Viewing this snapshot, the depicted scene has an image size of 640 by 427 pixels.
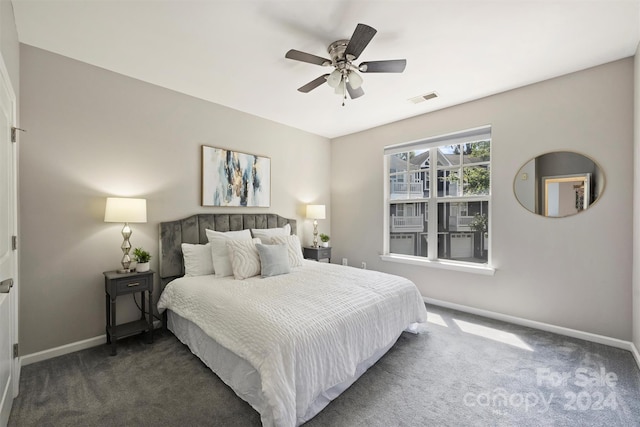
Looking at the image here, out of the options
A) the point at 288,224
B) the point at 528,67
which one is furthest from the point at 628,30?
the point at 288,224

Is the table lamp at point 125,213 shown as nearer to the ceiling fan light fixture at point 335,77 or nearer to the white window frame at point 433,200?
the ceiling fan light fixture at point 335,77

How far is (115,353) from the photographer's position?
253 cm

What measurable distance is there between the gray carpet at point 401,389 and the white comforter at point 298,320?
0.27 meters

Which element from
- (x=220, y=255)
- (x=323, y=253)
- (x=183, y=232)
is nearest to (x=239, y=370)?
(x=220, y=255)

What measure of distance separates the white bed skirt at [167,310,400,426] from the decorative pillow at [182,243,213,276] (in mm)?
509

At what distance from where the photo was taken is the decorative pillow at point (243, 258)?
2.85 meters

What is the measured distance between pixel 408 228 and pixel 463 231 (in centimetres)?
82

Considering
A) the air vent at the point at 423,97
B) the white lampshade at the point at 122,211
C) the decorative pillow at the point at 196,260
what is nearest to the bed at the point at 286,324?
the decorative pillow at the point at 196,260

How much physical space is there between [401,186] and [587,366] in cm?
290

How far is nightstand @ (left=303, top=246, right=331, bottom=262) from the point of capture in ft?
14.8

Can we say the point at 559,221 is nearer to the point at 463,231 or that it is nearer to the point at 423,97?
the point at 463,231

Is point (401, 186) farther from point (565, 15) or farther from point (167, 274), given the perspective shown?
point (167, 274)

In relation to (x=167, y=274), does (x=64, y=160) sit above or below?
above

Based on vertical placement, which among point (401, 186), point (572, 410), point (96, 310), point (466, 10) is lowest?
point (572, 410)
